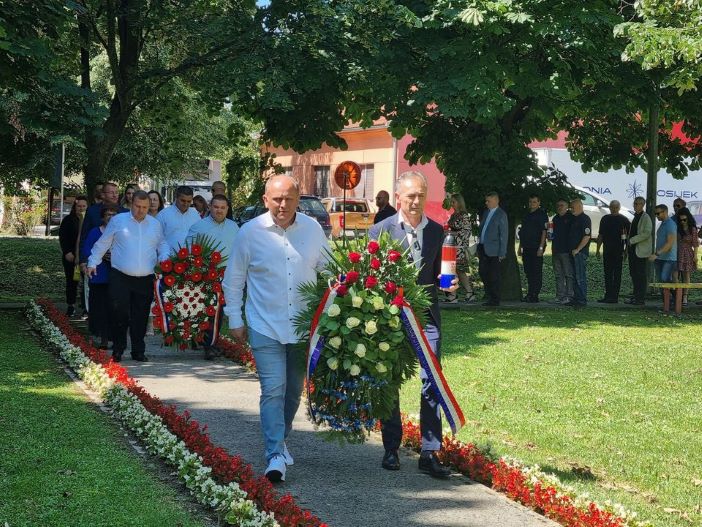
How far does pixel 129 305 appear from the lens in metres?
12.1

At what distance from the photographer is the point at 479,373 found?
1173cm

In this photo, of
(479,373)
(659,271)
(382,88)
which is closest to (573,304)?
(659,271)

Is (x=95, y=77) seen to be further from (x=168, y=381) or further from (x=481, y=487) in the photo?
(x=481, y=487)

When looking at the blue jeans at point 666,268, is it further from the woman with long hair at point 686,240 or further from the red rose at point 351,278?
the red rose at point 351,278

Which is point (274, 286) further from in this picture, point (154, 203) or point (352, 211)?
point (352, 211)

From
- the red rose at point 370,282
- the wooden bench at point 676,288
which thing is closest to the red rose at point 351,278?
the red rose at point 370,282

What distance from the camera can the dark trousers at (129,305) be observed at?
39.3 feet

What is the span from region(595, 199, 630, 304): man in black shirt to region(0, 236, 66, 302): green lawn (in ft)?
35.9

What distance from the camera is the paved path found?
6.12 metres

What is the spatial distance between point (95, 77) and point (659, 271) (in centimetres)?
2782

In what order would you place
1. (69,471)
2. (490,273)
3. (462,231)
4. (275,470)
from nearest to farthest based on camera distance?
(275,470)
(69,471)
(490,273)
(462,231)

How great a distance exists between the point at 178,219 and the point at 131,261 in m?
1.54

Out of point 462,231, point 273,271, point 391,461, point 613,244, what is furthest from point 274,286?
point 613,244

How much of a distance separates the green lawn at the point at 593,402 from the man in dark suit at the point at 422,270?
3.15 ft
